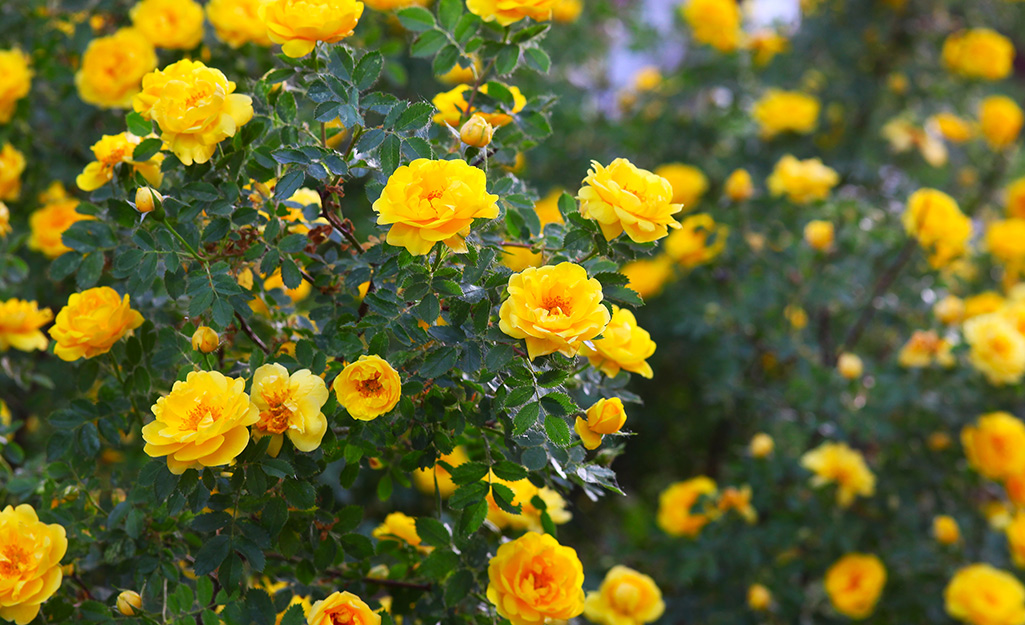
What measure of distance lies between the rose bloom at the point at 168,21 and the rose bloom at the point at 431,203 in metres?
0.80

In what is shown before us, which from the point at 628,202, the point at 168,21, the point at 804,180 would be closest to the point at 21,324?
the point at 168,21

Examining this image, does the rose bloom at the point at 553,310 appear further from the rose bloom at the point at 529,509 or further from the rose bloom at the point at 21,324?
the rose bloom at the point at 21,324

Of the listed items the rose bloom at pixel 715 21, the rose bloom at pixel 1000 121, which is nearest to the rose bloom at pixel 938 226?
the rose bloom at pixel 715 21

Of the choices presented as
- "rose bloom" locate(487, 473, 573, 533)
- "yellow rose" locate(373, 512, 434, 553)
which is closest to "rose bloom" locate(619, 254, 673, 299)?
"rose bloom" locate(487, 473, 573, 533)

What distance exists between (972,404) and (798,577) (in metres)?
0.63

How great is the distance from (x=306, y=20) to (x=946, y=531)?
1875 mm

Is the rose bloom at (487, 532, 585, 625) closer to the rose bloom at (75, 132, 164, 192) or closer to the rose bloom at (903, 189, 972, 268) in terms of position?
the rose bloom at (75, 132, 164, 192)

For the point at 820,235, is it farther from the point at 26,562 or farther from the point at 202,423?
the point at 26,562

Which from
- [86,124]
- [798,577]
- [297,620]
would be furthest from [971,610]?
[86,124]

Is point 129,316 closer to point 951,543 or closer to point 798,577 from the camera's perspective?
point 798,577

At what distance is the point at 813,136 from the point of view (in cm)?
293

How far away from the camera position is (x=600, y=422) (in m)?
0.90

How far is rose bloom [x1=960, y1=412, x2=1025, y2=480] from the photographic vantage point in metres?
1.88

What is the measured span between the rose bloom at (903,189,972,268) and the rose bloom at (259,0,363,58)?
1603 mm
